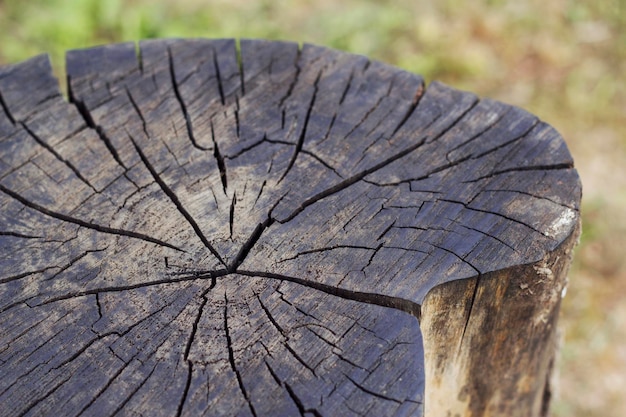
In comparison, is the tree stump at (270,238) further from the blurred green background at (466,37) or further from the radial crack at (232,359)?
the blurred green background at (466,37)

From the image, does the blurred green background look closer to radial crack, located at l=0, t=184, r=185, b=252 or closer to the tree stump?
the tree stump

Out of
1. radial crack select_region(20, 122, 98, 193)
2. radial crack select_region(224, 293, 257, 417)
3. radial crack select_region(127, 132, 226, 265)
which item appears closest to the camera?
radial crack select_region(224, 293, 257, 417)

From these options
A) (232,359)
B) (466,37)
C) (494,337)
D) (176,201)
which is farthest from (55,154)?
(466,37)

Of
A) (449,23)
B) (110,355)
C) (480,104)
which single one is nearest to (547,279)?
(480,104)

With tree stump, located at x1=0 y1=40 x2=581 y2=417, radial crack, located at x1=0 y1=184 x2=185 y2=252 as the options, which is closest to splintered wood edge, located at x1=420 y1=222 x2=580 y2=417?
tree stump, located at x1=0 y1=40 x2=581 y2=417

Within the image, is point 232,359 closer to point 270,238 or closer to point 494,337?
point 270,238

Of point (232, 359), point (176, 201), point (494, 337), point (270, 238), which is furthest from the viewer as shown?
point (494, 337)
